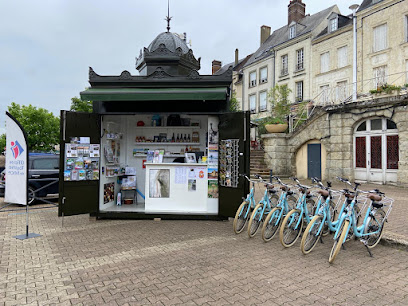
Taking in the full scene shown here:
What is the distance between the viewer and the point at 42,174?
10.1 metres

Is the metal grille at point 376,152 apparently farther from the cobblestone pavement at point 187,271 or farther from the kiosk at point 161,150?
the cobblestone pavement at point 187,271

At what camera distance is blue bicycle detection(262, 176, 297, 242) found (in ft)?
18.3

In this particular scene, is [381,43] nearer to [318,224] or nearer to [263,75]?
[263,75]

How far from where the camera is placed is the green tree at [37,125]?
33.5 m

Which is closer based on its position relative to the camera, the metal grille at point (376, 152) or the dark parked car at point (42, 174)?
the dark parked car at point (42, 174)

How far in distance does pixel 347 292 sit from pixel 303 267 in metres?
0.82

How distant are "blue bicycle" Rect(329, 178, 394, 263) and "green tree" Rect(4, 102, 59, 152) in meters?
34.8

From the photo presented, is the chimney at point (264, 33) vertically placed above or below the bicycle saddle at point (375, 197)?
above

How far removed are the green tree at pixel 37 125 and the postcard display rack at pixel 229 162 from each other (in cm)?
3191

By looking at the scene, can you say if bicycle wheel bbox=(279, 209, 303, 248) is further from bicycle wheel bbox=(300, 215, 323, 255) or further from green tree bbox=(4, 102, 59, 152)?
green tree bbox=(4, 102, 59, 152)

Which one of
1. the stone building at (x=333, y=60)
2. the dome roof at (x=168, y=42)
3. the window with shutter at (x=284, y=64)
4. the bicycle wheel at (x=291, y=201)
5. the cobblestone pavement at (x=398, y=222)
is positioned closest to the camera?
the cobblestone pavement at (x=398, y=222)

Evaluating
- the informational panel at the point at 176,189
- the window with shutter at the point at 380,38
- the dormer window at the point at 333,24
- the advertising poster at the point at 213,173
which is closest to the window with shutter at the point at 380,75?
the window with shutter at the point at 380,38

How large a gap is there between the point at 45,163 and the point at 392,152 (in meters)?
13.9

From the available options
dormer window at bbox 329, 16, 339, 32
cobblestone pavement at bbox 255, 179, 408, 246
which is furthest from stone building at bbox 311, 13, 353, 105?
cobblestone pavement at bbox 255, 179, 408, 246
